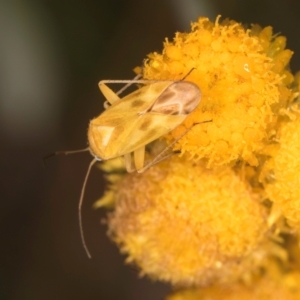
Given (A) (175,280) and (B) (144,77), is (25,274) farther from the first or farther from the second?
(B) (144,77)

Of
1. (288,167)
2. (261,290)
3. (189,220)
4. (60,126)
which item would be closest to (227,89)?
(288,167)

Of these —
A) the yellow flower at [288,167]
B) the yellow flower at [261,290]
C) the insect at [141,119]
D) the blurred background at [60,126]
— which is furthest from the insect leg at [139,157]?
the blurred background at [60,126]

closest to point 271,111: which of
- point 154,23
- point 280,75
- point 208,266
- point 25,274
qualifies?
point 280,75

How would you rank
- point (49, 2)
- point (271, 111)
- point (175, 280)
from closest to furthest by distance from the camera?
point (271, 111) < point (175, 280) < point (49, 2)

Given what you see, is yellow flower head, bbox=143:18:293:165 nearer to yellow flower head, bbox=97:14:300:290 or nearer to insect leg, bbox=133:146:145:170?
yellow flower head, bbox=97:14:300:290

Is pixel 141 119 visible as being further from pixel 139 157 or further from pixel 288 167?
pixel 288 167

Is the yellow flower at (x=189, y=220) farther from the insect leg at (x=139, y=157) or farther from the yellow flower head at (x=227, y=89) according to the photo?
the yellow flower head at (x=227, y=89)
